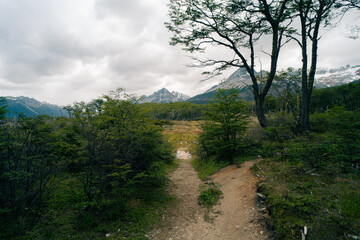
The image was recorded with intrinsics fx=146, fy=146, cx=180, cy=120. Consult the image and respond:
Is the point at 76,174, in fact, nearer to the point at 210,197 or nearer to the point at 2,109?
the point at 2,109

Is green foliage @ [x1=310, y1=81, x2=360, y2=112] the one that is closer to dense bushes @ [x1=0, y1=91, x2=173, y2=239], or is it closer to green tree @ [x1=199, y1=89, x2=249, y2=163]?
green tree @ [x1=199, y1=89, x2=249, y2=163]

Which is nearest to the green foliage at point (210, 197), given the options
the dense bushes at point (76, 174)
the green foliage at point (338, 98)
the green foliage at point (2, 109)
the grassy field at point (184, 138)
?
the dense bushes at point (76, 174)

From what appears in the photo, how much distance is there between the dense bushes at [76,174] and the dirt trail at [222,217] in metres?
1.28

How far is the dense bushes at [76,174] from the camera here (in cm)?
364

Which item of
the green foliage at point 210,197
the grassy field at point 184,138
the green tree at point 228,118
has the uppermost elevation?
the green tree at point 228,118

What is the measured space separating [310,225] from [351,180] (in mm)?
1999

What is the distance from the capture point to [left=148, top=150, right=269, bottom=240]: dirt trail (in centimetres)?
429

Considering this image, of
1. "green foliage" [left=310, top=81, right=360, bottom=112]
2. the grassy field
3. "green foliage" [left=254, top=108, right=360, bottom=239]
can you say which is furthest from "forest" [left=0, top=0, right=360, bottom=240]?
"green foliage" [left=310, top=81, right=360, bottom=112]

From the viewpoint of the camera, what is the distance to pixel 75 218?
4488 mm

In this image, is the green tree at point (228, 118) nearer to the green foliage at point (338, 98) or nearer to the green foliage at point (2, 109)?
the green foliage at point (2, 109)

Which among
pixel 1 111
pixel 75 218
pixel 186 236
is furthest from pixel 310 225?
pixel 1 111

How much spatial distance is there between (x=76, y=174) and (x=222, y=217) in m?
5.41

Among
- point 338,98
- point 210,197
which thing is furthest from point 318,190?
point 338,98

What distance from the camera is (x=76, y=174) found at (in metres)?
5.17
